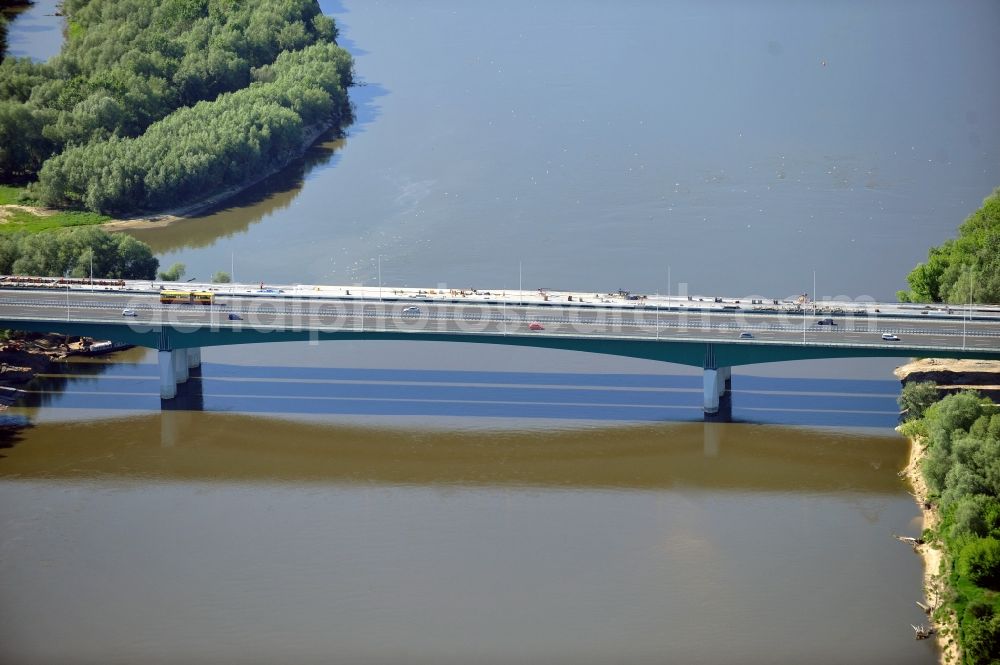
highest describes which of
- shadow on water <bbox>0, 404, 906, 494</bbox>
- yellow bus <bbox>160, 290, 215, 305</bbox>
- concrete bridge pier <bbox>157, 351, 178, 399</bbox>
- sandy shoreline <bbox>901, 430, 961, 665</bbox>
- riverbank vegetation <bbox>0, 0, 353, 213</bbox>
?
riverbank vegetation <bbox>0, 0, 353, 213</bbox>

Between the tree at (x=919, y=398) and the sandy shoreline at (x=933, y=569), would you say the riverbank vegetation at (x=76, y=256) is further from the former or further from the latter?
the sandy shoreline at (x=933, y=569)

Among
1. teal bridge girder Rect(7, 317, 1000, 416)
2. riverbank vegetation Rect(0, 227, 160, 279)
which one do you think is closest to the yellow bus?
teal bridge girder Rect(7, 317, 1000, 416)

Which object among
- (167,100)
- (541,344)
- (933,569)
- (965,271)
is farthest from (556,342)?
(167,100)

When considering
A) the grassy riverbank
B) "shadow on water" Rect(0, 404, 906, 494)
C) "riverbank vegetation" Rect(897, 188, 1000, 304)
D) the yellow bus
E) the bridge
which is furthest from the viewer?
the grassy riverbank

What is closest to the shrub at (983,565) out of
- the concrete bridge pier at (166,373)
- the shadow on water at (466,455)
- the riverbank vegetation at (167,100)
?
the shadow on water at (466,455)

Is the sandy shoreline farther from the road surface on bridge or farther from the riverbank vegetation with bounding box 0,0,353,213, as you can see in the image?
the riverbank vegetation with bounding box 0,0,353,213

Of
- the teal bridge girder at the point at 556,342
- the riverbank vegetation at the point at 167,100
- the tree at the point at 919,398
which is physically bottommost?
the tree at the point at 919,398
